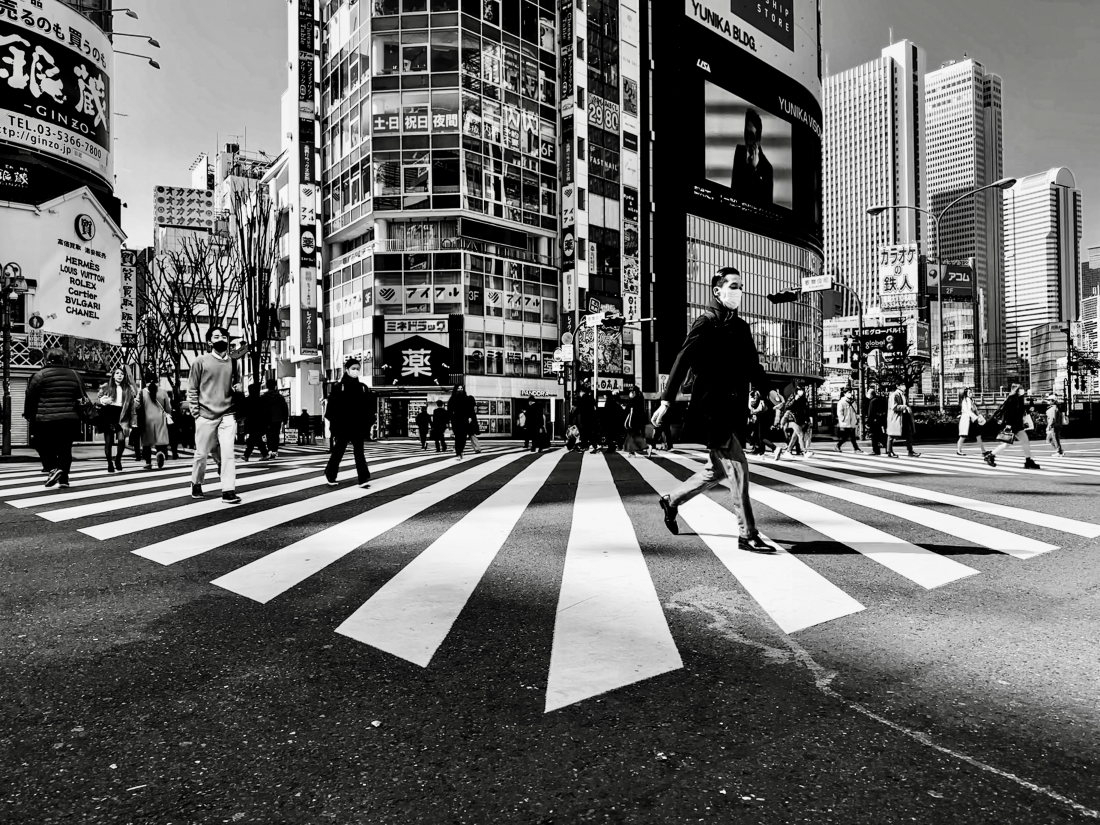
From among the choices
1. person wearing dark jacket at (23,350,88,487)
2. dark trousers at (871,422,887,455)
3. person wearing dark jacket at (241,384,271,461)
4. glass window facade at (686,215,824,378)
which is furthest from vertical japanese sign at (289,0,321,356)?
person wearing dark jacket at (23,350,88,487)

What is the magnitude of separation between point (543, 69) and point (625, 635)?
52.6 metres

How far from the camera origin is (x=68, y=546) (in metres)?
5.32

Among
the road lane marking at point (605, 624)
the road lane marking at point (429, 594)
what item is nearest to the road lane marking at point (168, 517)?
the road lane marking at point (429, 594)

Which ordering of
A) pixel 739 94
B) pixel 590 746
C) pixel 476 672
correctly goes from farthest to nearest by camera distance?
pixel 739 94 < pixel 476 672 < pixel 590 746

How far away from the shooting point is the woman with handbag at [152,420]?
1349cm

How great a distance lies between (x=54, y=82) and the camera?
23703 mm

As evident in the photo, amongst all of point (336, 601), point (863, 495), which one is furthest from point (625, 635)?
point (863, 495)

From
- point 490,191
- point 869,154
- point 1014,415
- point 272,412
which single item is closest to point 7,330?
point 272,412

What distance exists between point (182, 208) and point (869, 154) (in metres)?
120

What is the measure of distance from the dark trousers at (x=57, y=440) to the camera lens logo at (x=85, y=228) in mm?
17863

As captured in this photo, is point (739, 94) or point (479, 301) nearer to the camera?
point (479, 301)

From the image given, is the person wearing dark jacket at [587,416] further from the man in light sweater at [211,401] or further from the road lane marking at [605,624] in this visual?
the road lane marking at [605,624]

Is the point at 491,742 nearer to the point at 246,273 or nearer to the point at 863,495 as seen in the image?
Answer: the point at 863,495

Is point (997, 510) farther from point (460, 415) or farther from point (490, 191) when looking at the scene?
point (490, 191)
